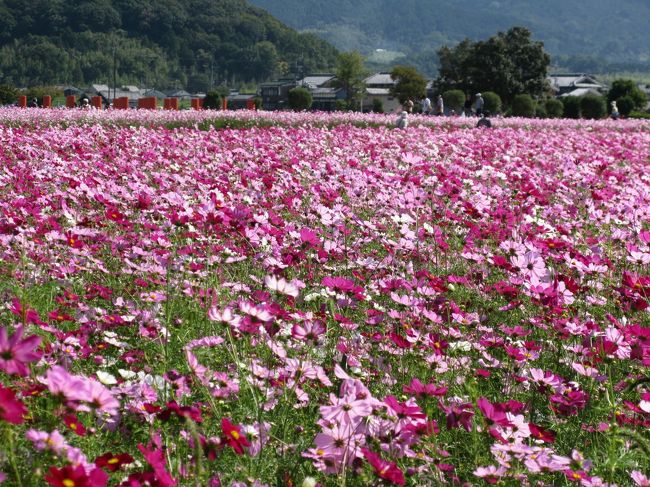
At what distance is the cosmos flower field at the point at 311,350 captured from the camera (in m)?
1.76

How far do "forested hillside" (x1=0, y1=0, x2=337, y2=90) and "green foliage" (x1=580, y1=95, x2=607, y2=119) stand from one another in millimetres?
120845

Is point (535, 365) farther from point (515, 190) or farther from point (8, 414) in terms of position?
point (515, 190)

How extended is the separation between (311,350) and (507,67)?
200ft

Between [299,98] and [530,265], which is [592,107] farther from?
[530,265]

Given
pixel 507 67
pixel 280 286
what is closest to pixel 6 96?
pixel 507 67

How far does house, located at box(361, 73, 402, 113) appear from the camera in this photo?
403 ft

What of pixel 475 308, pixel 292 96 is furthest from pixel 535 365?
pixel 292 96

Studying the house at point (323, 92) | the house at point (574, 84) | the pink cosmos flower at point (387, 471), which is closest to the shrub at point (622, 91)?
the house at point (323, 92)

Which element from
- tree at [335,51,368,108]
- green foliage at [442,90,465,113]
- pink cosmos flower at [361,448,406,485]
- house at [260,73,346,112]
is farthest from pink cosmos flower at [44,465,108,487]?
house at [260,73,346,112]

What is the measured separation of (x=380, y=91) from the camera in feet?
430

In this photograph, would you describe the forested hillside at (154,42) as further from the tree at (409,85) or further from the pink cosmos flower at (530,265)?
the pink cosmos flower at (530,265)

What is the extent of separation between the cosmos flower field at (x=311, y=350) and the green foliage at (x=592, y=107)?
148 ft

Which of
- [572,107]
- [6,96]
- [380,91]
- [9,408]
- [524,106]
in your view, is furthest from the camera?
Answer: [380,91]

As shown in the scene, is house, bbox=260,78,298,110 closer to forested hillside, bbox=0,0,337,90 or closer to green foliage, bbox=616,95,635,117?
forested hillside, bbox=0,0,337,90
